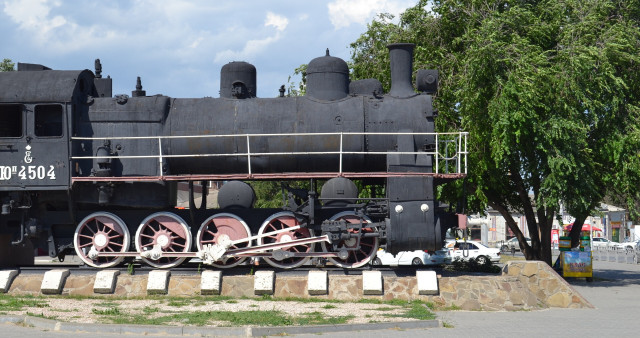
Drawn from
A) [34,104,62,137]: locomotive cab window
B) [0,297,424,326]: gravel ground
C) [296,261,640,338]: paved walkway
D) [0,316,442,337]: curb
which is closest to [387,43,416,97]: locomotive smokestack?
[0,297,424,326]: gravel ground

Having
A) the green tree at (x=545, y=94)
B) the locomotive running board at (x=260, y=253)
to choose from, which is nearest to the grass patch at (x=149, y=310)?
the locomotive running board at (x=260, y=253)

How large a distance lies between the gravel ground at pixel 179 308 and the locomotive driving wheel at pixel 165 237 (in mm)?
1702

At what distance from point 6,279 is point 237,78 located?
7437 millimetres

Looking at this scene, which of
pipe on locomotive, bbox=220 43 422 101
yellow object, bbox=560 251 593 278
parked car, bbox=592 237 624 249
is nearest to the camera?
pipe on locomotive, bbox=220 43 422 101

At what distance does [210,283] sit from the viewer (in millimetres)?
16328

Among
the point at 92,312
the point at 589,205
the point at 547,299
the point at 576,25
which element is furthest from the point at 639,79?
the point at 92,312

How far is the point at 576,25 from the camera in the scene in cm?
2292

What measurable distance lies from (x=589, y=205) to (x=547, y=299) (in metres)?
7.50

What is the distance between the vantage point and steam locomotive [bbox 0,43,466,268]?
55.8 ft

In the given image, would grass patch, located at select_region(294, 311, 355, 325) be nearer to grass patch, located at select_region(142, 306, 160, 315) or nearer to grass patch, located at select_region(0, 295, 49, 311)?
grass patch, located at select_region(142, 306, 160, 315)

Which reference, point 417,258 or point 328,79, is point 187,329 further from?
point 417,258

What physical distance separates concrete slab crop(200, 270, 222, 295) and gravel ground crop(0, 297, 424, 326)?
→ 506 mm

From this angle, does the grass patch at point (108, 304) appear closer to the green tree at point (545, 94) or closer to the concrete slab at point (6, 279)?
the concrete slab at point (6, 279)

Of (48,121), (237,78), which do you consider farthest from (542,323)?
(48,121)
